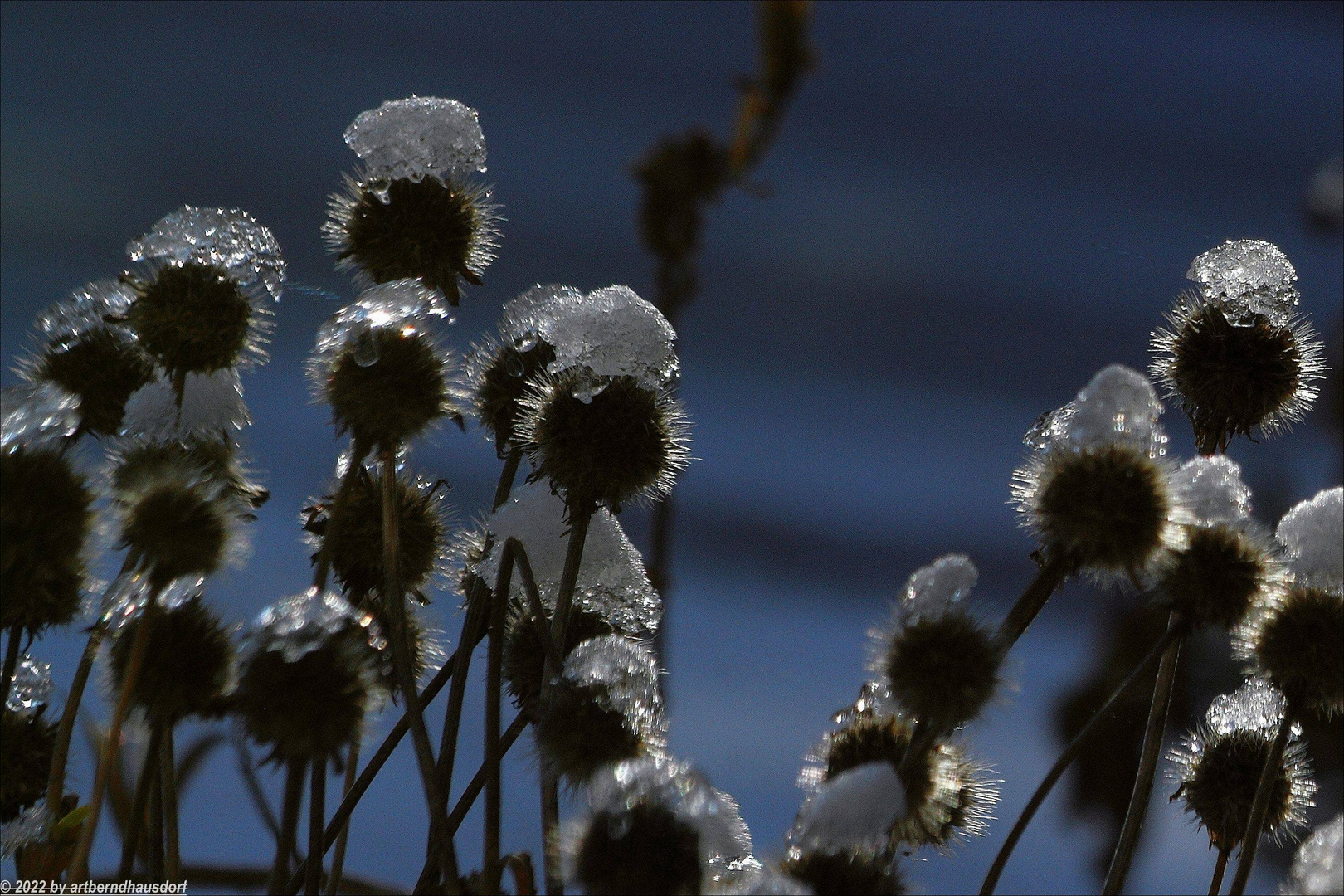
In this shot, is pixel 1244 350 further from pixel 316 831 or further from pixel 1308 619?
pixel 316 831

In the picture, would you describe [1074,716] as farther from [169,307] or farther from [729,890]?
[169,307]

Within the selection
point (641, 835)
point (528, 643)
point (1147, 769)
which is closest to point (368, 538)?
point (528, 643)

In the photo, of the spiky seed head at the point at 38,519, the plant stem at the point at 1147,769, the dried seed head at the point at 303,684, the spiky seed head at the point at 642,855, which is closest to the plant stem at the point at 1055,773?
the plant stem at the point at 1147,769

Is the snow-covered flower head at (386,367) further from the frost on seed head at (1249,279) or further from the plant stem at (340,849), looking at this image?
the frost on seed head at (1249,279)

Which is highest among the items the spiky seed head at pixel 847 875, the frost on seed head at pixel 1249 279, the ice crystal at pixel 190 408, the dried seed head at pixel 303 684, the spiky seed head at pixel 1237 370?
the frost on seed head at pixel 1249 279

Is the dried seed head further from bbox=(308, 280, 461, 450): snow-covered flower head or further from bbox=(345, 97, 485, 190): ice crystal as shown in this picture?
bbox=(345, 97, 485, 190): ice crystal

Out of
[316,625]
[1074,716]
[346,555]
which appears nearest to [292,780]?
[316,625]
